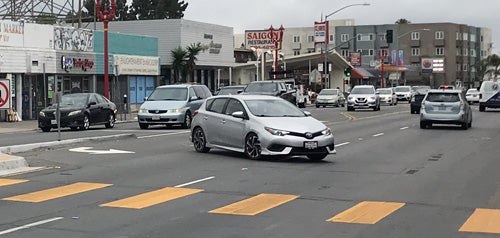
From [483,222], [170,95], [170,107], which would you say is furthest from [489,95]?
[483,222]

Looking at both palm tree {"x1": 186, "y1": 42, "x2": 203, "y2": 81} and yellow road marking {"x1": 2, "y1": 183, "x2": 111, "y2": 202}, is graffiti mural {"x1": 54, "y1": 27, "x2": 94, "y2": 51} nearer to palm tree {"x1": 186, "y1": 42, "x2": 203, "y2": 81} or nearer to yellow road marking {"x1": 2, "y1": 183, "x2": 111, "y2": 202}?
palm tree {"x1": 186, "y1": 42, "x2": 203, "y2": 81}

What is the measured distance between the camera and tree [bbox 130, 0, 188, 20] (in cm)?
10750

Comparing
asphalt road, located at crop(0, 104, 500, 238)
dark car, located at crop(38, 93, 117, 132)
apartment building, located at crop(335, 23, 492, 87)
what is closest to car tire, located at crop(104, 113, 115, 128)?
dark car, located at crop(38, 93, 117, 132)

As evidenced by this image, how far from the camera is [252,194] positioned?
11047 millimetres

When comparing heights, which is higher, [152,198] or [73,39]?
[73,39]

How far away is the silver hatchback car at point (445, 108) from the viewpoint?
1062 inches

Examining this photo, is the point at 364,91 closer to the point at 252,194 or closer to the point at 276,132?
the point at 276,132

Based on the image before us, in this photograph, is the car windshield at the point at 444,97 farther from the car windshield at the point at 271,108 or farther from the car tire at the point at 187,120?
the car windshield at the point at 271,108

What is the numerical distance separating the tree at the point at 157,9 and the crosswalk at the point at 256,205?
97.3 m

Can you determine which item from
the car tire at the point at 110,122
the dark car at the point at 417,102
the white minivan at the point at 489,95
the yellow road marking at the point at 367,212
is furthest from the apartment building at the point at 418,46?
the yellow road marking at the point at 367,212

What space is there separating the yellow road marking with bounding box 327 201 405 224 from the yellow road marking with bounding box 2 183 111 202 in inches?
177

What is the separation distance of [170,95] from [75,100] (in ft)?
12.8

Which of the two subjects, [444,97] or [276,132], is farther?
[444,97]

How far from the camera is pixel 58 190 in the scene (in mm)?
11508
